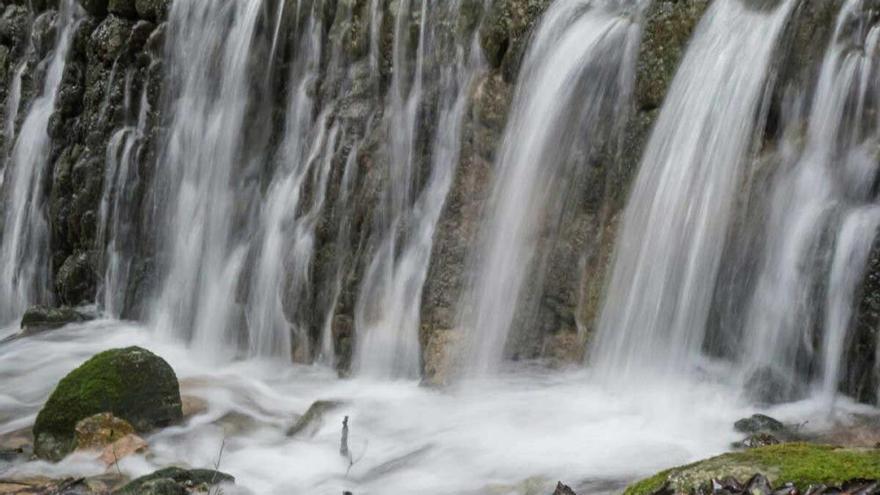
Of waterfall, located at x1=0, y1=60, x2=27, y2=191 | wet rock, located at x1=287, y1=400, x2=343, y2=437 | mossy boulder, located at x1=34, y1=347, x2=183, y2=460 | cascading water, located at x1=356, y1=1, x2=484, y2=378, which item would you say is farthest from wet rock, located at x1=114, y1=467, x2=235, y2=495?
waterfall, located at x1=0, y1=60, x2=27, y2=191

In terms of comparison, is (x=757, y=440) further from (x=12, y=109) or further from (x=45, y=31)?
(x=12, y=109)

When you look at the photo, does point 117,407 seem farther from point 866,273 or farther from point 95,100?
point 95,100

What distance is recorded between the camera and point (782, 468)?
380 cm

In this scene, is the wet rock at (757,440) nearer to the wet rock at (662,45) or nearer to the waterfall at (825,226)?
the waterfall at (825,226)

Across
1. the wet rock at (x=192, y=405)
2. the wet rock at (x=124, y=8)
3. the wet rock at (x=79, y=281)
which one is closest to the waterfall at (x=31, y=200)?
the wet rock at (x=79, y=281)

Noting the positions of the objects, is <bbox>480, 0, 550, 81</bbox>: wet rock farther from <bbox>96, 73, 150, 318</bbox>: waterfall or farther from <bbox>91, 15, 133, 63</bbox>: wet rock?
<bbox>91, 15, 133, 63</bbox>: wet rock

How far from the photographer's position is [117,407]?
834 centimetres

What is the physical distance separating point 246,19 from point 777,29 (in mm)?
6956

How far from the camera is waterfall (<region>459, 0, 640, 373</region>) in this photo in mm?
8703

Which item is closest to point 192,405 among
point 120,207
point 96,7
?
point 120,207

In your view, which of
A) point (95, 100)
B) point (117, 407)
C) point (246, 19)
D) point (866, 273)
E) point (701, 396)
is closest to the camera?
point (866, 273)

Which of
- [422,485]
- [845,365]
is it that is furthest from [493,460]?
[845,365]

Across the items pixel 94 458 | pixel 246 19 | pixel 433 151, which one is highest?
pixel 246 19

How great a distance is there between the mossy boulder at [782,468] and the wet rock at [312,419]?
4.58 m
